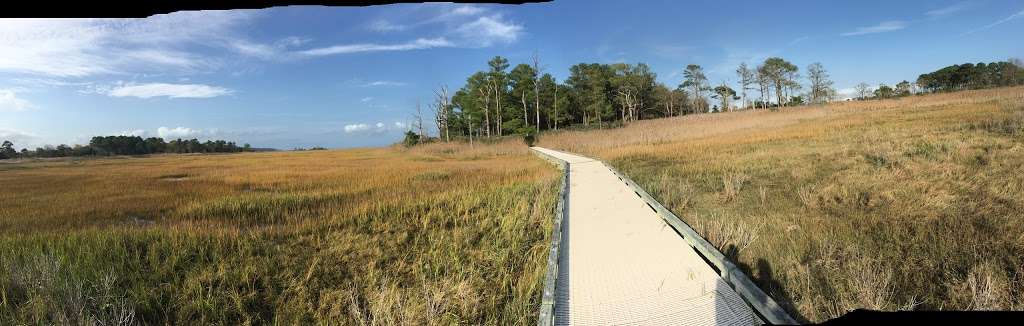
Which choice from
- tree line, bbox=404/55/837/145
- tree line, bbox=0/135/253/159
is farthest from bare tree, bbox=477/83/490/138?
tree line, bbox=0/135/253/159

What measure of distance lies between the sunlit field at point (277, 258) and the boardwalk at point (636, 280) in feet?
1.62

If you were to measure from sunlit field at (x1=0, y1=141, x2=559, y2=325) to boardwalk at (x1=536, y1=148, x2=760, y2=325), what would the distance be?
49cm

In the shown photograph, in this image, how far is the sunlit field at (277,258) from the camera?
4215 mm

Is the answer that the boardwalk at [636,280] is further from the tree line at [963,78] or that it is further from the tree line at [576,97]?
the tree line at [963,78]

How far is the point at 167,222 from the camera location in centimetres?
805

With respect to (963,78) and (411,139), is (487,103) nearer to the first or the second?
(411,139)

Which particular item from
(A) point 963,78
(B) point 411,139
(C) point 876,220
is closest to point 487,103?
(B) point 411,139

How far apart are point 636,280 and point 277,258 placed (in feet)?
16.3

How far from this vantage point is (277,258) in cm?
587

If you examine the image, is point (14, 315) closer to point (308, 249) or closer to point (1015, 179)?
point (308, 249)

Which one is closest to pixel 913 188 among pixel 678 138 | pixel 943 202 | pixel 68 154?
pixel 943 202

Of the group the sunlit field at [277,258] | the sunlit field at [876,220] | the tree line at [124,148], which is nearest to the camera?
the sunlit field at [876,220]

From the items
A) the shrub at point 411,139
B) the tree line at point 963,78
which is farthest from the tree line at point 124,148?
the tree line at point 963,78

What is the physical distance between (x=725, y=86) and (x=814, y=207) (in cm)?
6933
